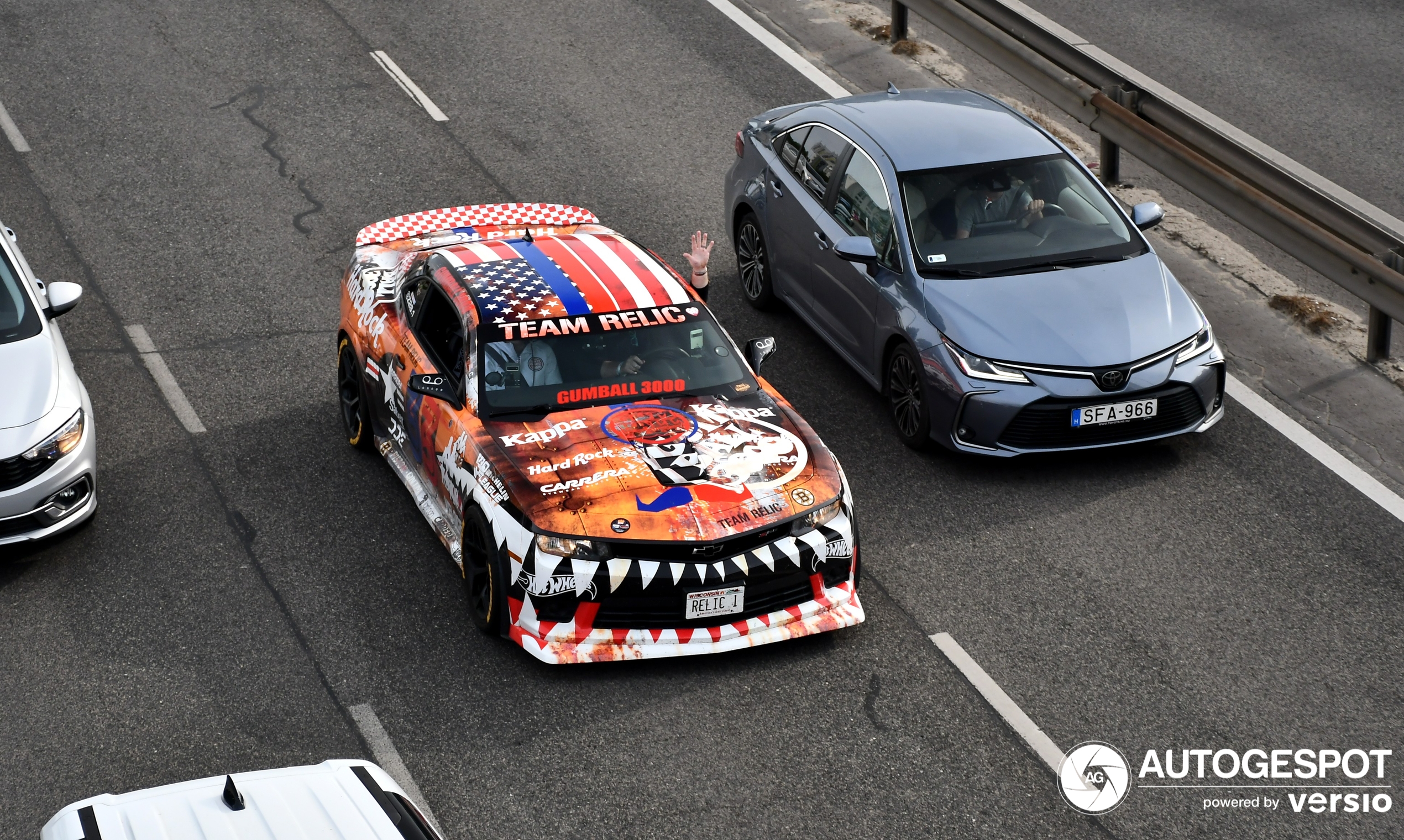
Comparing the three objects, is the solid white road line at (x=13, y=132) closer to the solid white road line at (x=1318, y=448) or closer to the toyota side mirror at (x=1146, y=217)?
the toyota side mirror at (x=1146, y=217)

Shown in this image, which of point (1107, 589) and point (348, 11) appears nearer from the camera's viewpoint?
point (1107, 589)

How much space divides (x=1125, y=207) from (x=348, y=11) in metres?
9.27

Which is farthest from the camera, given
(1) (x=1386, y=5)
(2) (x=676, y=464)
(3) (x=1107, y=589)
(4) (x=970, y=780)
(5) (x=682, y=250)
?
(1) (x=1386, y=5)

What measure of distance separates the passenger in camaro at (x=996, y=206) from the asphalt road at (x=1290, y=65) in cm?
440

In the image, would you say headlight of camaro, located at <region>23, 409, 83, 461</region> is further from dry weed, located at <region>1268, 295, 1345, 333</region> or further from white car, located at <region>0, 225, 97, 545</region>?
dry weed, located at <region>1268, 295, 1345, 333</region>

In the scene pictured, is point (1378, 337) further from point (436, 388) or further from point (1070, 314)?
point (436, 388)

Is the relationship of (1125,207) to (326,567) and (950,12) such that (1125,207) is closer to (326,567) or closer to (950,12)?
(950,12)

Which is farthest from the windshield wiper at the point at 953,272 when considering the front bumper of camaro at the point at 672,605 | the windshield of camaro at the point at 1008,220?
the front bumper of camaro at the point at 672,605

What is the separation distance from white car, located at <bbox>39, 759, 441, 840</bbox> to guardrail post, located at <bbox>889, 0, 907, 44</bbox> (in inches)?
508

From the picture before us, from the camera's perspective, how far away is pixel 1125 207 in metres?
13.1

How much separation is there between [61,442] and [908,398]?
519 cm

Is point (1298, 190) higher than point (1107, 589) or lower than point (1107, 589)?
higher

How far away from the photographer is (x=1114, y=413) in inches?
372

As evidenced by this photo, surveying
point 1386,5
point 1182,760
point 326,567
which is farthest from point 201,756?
point 1386,5
